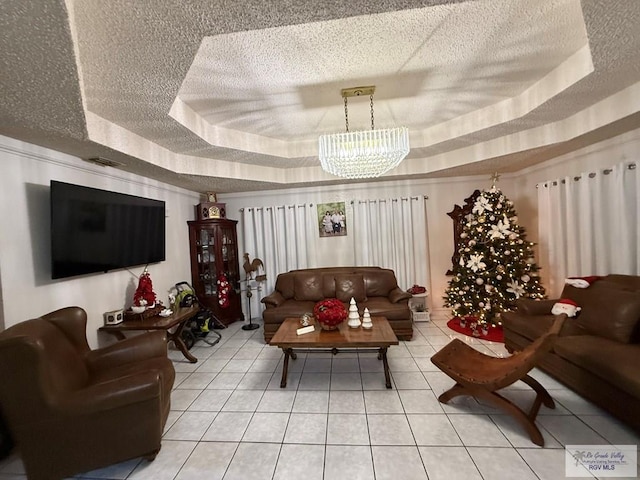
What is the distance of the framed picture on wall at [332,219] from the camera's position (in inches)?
188

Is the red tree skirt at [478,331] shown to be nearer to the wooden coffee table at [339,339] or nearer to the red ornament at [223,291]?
the wooden coffee table at [339,339]

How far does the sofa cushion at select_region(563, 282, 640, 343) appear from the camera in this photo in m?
2.19

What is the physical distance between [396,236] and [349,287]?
1253 millimetres

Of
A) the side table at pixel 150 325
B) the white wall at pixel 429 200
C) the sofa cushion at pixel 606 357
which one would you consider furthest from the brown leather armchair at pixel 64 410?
the white wall at pixel 429 200

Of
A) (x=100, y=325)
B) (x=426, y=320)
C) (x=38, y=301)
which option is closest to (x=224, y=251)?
(x=100, y=325)

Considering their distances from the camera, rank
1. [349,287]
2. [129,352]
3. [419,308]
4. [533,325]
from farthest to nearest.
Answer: [419,308], [349,287], [533,325], [129,352]

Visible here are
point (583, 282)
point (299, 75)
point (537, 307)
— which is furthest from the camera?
point (537, 307)

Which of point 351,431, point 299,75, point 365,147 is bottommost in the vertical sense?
point 351,431

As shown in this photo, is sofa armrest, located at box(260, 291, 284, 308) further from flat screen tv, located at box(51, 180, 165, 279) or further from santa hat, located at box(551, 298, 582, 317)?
santa hat, located at box(551, 298, 582, 317)

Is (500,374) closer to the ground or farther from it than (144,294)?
closer to the ground

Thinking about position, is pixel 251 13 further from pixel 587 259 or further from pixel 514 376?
pixel 587 259

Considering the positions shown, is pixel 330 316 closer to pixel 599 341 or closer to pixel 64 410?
→ pixel 64 410

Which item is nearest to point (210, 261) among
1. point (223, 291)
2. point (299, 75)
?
point (223, 291)

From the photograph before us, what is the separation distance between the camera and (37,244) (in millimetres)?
2297
